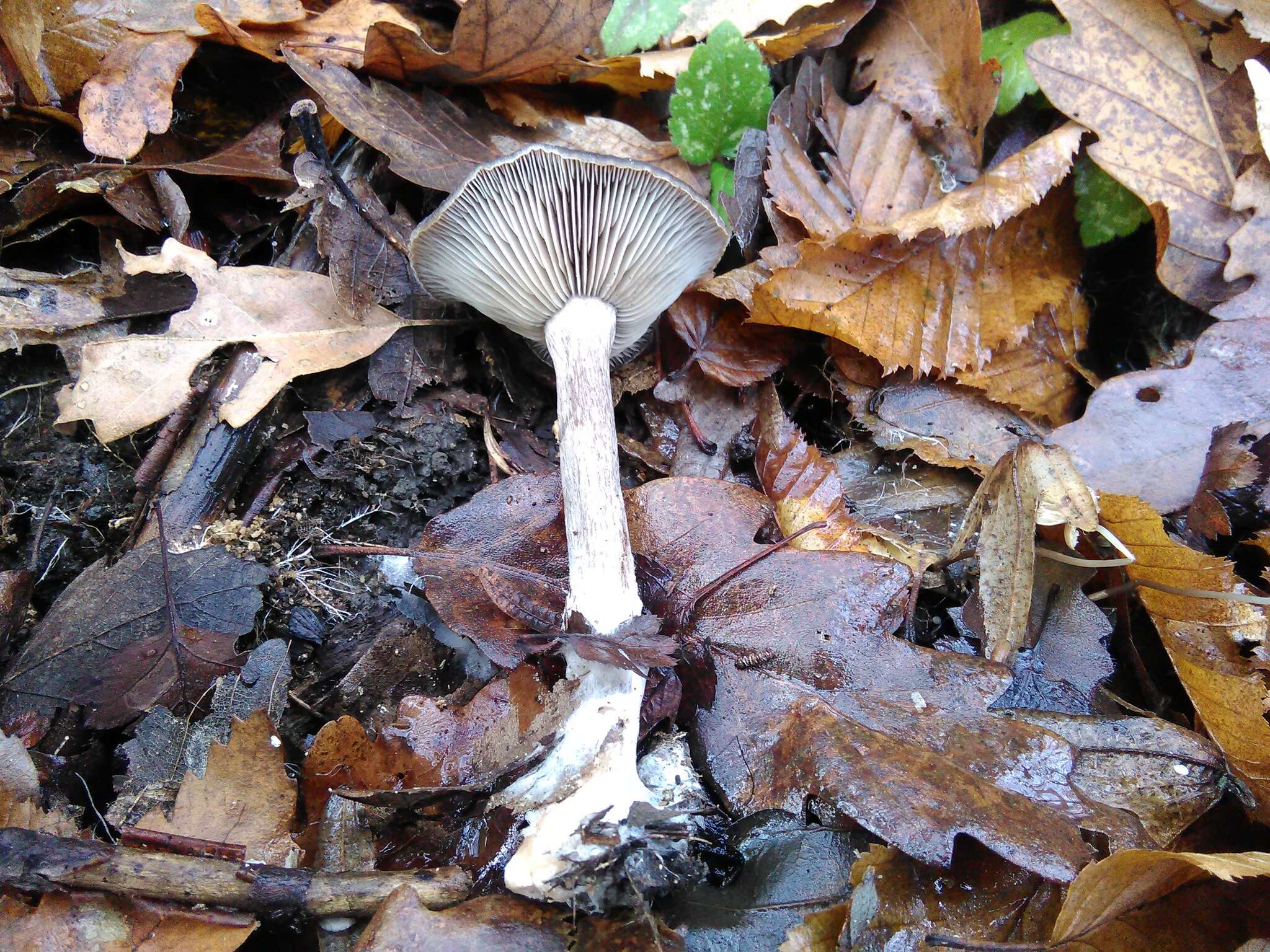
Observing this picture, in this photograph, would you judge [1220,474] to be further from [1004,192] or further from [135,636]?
[135,636]

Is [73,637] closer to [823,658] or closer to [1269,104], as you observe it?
[823,658]

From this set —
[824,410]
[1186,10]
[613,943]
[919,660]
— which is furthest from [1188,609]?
[1186,10]

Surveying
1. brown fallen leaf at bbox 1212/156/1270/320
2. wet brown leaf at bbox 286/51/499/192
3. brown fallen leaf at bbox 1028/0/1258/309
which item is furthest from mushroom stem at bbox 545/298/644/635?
brown fallen leaf at bbox 1212/156/1270/320

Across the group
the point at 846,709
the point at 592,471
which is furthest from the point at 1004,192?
the point at 846,709

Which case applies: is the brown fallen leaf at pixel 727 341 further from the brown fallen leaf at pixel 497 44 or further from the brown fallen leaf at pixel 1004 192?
the brown fallen leaf at pixel 497 44

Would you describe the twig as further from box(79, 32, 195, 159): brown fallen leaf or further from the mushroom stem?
box(79, 32, 195, 159): brown fallen leaf

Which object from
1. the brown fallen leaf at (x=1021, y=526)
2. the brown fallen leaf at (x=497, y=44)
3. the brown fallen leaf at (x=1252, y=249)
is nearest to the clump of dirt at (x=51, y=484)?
the brown fallen leaf at (x=497, y=44)
